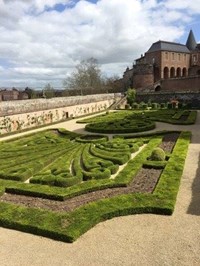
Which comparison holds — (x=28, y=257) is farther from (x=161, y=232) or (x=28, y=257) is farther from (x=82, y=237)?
(x=161, y=232)

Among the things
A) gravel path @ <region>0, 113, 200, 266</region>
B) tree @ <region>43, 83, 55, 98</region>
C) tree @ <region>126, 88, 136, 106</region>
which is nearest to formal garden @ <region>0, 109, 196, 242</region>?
gravel path @ <region>0, 113, 200, 266</region>

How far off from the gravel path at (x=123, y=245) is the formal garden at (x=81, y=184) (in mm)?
276

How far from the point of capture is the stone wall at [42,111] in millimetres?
22000

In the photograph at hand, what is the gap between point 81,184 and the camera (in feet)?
30.1

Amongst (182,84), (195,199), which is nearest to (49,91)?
(182,84)

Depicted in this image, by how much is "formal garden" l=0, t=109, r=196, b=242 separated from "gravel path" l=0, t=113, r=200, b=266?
0.28 meters

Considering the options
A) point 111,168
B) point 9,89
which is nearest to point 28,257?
point 111,168

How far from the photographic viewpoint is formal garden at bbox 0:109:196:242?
23.6 feet

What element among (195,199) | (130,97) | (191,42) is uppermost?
(191,42)

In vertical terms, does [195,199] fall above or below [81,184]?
below

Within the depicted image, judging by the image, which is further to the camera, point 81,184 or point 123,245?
point 81,184

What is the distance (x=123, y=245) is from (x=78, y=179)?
12.3 ft

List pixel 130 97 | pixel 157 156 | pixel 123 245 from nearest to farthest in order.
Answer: pixel 123 245 < pixel 157 156 < pixel 130 97

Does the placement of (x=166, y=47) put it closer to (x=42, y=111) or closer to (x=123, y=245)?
(x=42, y=111)
